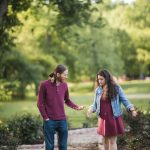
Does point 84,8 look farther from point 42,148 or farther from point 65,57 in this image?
point 65,57

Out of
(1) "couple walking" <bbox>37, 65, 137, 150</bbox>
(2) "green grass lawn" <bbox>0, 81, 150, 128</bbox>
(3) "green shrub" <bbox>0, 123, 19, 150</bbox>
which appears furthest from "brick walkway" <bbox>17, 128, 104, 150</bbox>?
(1) "couple walking" <bbox>37, 65, 137, 150</bbox>

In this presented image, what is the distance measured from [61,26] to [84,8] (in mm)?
2278

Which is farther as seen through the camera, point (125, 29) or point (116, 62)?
point (125, 29)

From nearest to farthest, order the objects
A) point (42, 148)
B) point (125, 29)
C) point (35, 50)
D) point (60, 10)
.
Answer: point (42, 148), point (60, 10), point (35, 50), point (125, 29)

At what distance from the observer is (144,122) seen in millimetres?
11094

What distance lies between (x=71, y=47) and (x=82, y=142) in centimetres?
4249

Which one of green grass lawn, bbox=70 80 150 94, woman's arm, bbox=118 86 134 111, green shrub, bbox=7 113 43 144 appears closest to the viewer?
woman's arm, bbox=118 86 134 111

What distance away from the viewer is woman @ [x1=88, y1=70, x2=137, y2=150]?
7.89 meters

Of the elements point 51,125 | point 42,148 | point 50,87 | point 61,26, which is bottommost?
point 42,148

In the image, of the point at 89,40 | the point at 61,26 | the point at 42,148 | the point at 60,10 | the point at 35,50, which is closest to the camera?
the point at 42,148

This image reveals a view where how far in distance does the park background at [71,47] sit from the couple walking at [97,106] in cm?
644

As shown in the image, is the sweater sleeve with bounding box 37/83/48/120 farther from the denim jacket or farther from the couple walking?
the denim jacket

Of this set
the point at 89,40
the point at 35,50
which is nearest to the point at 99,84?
the point at 35,50

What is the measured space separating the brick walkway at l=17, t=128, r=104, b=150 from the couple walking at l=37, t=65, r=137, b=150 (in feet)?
6.50
